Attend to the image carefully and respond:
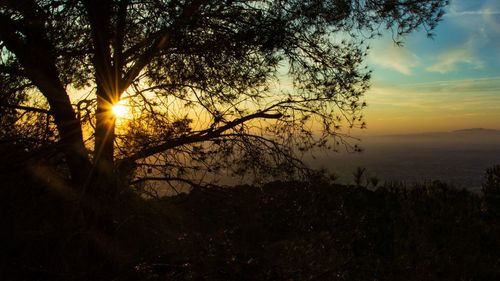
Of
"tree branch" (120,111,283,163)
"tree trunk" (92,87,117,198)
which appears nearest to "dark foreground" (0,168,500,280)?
"tree trunk" (92,87,117,198)

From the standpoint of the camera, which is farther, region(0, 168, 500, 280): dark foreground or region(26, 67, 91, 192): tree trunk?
region(26, 67, 91, 192): tree trunk

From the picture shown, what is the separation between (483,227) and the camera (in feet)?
36.2

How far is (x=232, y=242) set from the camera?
6750mm

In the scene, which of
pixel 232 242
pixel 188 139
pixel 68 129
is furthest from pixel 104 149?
pixel 232 242

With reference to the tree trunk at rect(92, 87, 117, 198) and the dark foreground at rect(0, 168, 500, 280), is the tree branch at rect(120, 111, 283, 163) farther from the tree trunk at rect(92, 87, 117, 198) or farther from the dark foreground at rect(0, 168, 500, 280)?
the dark foreground at rect(0, 168, 500, 280)

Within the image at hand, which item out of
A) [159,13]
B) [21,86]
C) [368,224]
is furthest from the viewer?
[368,224]

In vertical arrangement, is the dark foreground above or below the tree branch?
below

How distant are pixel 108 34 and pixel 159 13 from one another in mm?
696

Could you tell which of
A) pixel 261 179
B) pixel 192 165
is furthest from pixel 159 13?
pixel 261 179

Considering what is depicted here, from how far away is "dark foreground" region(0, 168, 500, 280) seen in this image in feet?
14.9

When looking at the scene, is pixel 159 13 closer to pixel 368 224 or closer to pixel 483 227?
pixel 368 224

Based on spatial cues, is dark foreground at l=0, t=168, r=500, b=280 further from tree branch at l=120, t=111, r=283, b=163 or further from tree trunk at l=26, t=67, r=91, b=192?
tree branch at l=120, t=111, r=283, b=163

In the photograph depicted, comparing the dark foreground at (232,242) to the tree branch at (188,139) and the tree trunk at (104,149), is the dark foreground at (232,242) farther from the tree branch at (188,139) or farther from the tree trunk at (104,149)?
the tree branch at (188,139)

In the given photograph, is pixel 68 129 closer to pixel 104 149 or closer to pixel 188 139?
pixel 104 149
